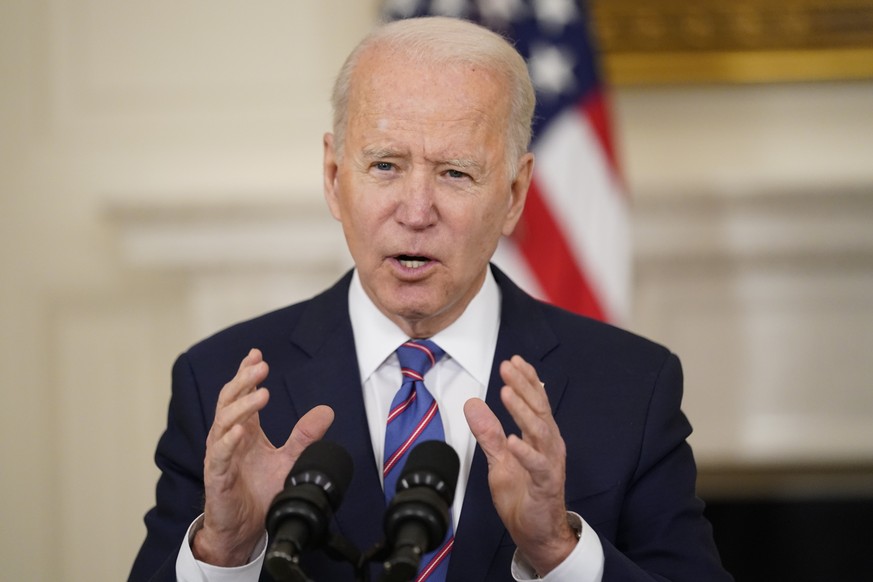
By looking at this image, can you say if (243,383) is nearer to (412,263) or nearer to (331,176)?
(412,263)

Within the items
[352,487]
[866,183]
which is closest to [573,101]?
[866,183]

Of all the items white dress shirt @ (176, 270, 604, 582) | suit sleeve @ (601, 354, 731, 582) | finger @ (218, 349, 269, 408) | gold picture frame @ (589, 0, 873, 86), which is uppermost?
gold picture frame @ (589, 0, 873, 86)

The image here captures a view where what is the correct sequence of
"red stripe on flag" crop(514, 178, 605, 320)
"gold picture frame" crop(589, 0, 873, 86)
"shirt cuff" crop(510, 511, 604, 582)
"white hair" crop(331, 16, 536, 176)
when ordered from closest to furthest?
"shirt cuff" crop(510, 511, 604, 582)
"white hair" crop(331, 16, 536, 176)
"red stripe on flag" crop(514, 178, 605, 320)
"gold picture frame" crop(589, 0, 873, 86)

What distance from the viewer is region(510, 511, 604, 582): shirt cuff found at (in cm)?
172

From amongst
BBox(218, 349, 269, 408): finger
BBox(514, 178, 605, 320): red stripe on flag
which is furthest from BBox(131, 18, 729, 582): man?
BBox(514, 178, 605, 320): red stripe on flag

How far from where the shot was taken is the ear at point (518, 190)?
2.21m

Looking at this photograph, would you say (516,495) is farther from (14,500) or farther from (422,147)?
(14,500)

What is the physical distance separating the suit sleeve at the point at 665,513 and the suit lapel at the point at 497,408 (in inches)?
7.7

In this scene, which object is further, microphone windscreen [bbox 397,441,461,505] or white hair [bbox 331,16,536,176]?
white hair [bbox 331,16,536,176]

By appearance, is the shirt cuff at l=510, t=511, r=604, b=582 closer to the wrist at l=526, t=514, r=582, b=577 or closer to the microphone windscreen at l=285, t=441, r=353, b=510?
the wrist at l=526, t=514, r=582, b=577

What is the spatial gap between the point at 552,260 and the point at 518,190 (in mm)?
1136

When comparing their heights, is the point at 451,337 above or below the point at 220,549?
above

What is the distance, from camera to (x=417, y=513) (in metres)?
1.32

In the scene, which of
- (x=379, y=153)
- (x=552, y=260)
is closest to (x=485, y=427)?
(x=379, y=153)
